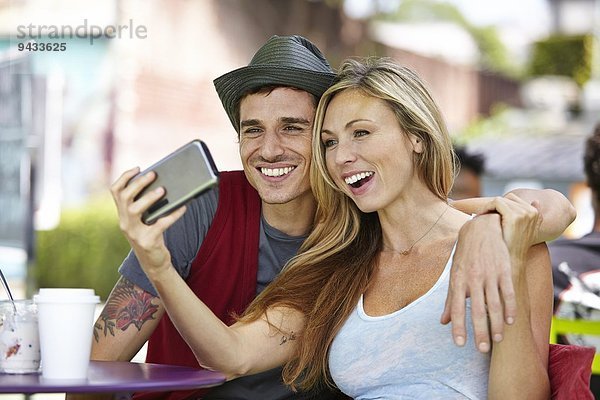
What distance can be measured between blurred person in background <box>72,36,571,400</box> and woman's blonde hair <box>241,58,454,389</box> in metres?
0.13

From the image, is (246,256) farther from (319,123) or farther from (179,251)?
(319,123)

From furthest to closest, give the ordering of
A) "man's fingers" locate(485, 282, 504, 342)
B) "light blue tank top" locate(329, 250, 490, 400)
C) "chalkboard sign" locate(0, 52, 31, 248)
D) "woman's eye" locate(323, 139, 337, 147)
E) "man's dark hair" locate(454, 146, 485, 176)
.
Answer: "man's dark hair" locate(454, 146, 485, 176)
"chalkboard sign" locate(0, 52, 31, 248)
"woman's eye" locate(323, 139, 337, 147)
"light blue tank top" locate(329, 250, 490, 400)
"man's fingers" locate(485, 282, 504, 342)

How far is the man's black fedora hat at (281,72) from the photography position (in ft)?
9.47

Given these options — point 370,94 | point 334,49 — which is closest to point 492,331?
point 370,94

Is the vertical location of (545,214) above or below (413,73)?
below

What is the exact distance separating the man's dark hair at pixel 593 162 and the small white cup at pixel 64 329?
2544 mm

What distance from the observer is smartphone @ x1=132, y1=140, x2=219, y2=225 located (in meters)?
1.95

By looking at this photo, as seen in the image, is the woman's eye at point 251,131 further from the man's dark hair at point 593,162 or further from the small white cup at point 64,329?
the man's dark hair at point 593,162

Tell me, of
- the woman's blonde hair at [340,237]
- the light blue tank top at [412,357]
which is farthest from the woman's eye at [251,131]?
the light blue tank top at [412,357]

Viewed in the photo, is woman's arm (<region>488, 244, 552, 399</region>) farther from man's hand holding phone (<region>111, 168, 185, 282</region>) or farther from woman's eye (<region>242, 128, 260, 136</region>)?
woman's eye (<region>242, 128, 260, 136</region>)

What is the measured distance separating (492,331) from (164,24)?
9.64 m

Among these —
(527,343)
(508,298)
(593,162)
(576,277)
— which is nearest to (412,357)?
(527,343)

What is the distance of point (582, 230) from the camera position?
7.12 m

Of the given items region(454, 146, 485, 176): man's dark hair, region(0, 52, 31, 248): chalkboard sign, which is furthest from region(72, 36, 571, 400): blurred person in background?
region(454, 146, 485, 176): man's dark hair
